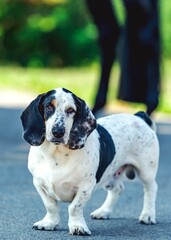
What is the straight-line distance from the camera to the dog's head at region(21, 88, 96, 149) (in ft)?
Result: 19.2

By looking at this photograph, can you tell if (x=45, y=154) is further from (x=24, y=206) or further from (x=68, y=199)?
(x=24, y=206)

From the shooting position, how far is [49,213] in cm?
620

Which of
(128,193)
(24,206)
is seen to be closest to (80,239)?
(24,206)

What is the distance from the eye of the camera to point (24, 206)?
7.31 m

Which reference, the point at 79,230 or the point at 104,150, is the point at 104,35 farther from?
the point at 79,230

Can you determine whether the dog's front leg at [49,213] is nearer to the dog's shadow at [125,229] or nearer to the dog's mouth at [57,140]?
the dog's shadow at [125,229]

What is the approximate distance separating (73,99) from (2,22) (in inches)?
1102

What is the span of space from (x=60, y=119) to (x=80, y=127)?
200 millimetres

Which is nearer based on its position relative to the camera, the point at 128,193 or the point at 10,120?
the point at 128,193

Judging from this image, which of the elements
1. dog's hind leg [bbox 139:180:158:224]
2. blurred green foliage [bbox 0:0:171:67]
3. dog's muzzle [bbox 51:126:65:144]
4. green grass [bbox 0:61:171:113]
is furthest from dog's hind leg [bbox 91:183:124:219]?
blurred green foliage [bbox 0:0:171:67]

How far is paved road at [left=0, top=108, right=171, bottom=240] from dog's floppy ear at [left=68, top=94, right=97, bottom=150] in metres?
0.57

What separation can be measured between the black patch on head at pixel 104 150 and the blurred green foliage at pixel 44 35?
25.3 meters

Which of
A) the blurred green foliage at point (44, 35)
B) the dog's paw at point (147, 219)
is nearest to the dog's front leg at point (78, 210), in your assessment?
the dog's paw at point (147, 219)

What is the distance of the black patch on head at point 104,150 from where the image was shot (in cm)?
629
